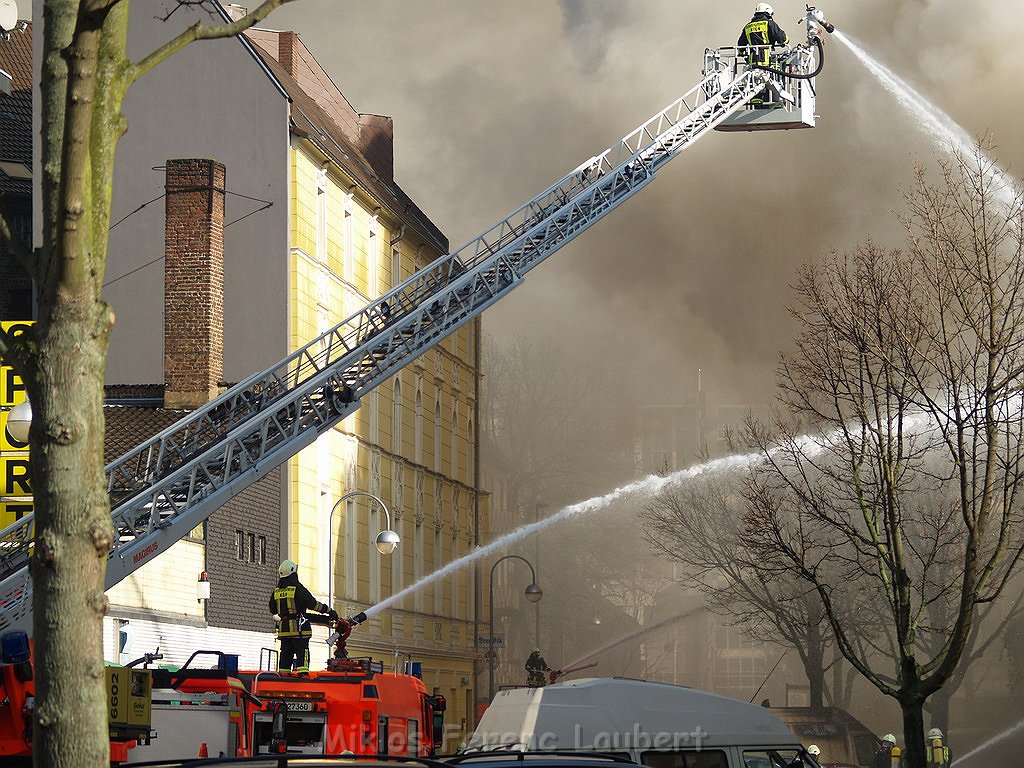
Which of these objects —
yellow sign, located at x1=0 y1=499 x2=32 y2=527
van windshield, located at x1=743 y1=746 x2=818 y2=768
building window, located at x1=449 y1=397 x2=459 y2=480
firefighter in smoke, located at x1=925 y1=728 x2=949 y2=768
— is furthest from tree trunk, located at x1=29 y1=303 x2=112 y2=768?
building window, located at x1=449 y1=397 x2=459 y2=480

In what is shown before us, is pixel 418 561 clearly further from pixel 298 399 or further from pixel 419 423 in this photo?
pixel 298 399

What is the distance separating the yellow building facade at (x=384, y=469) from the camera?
1309 inches

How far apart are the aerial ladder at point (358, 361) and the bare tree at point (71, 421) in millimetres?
11062

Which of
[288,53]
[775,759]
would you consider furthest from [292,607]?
[288,53]

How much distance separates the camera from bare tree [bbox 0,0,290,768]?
6398mm

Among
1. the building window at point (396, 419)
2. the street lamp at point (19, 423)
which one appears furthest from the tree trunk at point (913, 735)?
the building window at point (396, 419)

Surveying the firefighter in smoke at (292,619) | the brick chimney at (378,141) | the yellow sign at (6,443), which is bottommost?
the firefighter in smoke at (292,619)

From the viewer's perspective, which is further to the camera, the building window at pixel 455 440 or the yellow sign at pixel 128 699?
the building window at pixel 455 440

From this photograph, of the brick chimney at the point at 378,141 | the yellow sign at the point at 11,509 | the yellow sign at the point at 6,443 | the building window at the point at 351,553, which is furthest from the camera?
the brick chimney at the point at 378,141

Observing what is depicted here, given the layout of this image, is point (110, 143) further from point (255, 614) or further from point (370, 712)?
point (255, 614)

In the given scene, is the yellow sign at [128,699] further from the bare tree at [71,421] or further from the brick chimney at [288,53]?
the brick chimney at [288,53]

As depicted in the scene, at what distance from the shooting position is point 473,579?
4803cm

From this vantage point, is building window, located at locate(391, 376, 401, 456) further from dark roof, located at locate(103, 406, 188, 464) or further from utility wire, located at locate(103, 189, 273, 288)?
dark roof, located at locate(103, 406, 188, 464)

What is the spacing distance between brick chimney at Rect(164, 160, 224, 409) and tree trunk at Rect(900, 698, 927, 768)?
14.8 meters
